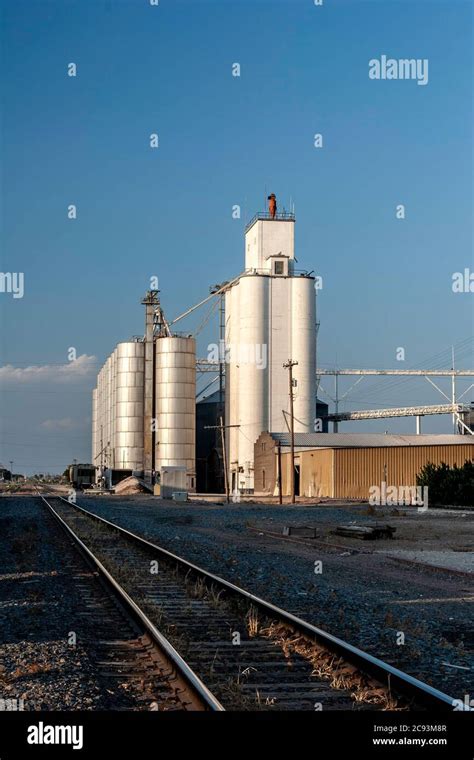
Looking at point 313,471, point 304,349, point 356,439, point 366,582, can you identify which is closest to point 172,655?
point 366,582

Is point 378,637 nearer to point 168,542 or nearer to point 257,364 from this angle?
point 168,542

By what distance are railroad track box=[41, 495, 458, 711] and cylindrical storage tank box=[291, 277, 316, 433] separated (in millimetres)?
69681

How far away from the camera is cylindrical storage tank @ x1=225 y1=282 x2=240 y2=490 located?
87500mm

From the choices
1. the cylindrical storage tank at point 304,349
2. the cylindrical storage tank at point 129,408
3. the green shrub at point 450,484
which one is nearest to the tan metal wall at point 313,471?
the green shrub at point 450,484

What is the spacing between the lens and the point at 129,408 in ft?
297

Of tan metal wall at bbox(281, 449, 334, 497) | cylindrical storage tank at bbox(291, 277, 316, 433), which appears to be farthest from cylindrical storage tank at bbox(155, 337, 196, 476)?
tan metal wall at bbox(281, 449, 334, 497)

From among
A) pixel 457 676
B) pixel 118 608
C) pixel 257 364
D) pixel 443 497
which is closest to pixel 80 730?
pixel 457 676

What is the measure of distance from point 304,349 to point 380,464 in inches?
1037

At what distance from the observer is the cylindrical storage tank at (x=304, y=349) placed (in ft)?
277

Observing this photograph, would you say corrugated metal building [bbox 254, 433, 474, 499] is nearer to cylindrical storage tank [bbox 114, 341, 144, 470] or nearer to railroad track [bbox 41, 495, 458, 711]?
cylindrical storage tank [bbox 114, 341, 144, 470]

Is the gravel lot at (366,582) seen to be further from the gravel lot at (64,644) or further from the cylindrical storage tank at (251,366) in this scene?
the cylindrical storage tank at (251,366)

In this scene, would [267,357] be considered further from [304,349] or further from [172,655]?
[172,655]

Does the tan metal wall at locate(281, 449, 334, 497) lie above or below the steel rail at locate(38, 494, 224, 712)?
above

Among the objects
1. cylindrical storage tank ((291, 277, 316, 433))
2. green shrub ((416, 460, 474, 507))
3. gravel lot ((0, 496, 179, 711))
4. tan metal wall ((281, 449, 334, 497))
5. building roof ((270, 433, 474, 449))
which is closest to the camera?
gravel lot ((0, 496, 179, 711))
